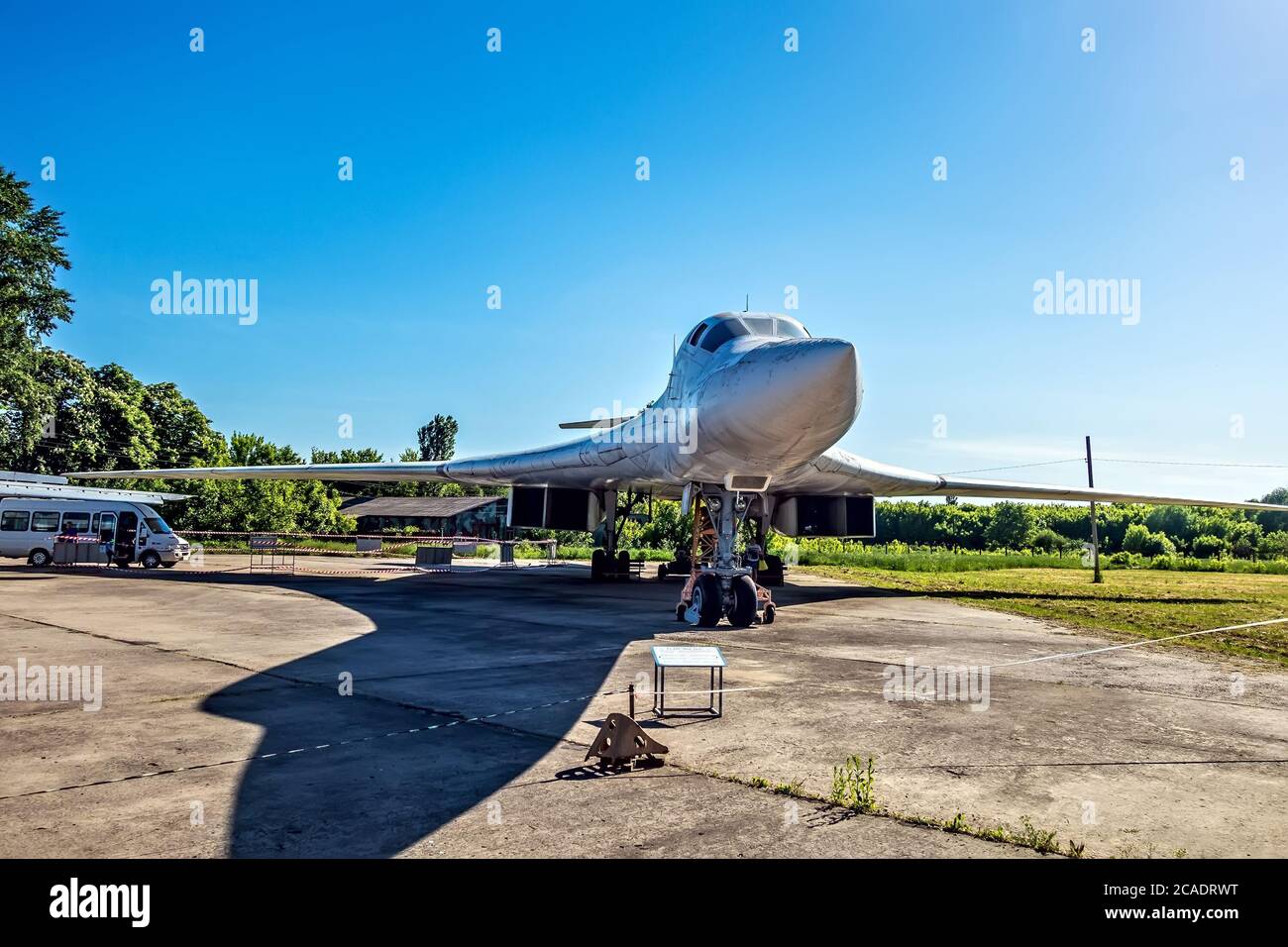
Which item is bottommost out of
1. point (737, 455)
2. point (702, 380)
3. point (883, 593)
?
point (883, 593)

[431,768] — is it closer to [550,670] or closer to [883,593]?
[550,670]

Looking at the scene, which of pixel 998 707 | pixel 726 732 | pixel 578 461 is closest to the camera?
pixel 726 732

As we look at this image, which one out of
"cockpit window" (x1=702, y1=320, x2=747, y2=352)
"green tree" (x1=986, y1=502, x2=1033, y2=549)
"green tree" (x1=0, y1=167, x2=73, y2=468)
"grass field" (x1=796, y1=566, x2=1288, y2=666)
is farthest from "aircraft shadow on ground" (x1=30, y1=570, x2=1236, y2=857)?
"green tree" (x1=986, y1=502, x2=1033, y2=549)

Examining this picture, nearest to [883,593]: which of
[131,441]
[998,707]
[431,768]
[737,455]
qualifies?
[737,455]

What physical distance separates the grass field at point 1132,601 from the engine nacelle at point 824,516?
2.26m

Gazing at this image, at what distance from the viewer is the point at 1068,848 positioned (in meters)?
3.45

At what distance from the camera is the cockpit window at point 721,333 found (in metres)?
11.2

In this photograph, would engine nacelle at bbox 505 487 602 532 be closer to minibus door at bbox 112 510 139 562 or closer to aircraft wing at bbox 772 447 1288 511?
aircraft wing at bbox 772 447 1288 511

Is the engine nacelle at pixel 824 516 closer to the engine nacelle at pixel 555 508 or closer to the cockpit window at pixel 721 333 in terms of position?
the engine nacelle at pixel 555 508

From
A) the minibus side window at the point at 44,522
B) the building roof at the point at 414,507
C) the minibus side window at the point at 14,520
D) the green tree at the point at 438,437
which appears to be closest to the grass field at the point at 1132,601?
the minibus side window at the point at 44,522

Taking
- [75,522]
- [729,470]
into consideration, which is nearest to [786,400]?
[729,470]

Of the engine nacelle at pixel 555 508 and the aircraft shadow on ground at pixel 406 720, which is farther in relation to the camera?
the engine nacelle at pixel 555 508
